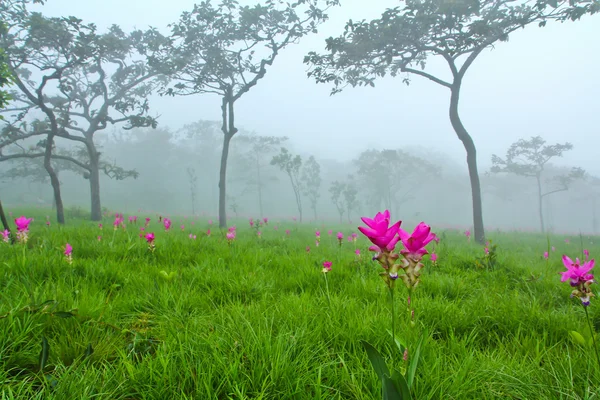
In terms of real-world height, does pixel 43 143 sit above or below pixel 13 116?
below

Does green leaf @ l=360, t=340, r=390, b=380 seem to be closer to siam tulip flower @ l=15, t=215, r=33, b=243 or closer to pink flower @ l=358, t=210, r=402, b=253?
pink flower @ l=358, t=210, r=402, b=253

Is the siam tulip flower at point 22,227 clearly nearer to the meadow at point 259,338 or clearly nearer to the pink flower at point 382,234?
the meadow at point 259,338

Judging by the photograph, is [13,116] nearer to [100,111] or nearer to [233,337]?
[100,111]

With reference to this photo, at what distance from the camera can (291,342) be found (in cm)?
159

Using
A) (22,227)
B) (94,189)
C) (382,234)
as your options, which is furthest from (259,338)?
(94,189)

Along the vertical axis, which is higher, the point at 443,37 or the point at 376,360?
the point at 443,37

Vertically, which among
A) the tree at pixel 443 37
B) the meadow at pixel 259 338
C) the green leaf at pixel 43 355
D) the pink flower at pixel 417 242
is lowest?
the meadow at pixel 259 338

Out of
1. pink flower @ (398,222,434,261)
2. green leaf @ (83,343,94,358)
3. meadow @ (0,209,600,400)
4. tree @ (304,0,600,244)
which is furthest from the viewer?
tree @ (304,0,600,244)

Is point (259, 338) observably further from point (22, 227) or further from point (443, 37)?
A: point (443, 37)

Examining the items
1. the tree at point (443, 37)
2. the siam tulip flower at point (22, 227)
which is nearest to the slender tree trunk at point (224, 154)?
the tree at point (443, 37)

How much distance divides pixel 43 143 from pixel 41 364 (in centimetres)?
1638

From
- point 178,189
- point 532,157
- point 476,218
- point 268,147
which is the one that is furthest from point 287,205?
point 476,218

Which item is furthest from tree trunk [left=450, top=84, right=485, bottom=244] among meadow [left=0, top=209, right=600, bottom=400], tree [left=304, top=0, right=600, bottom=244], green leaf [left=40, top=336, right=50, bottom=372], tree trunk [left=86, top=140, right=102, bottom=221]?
tree trunk [left=86, top=140, right=102, bottom=221]

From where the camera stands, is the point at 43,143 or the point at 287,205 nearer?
the point at 43,143
